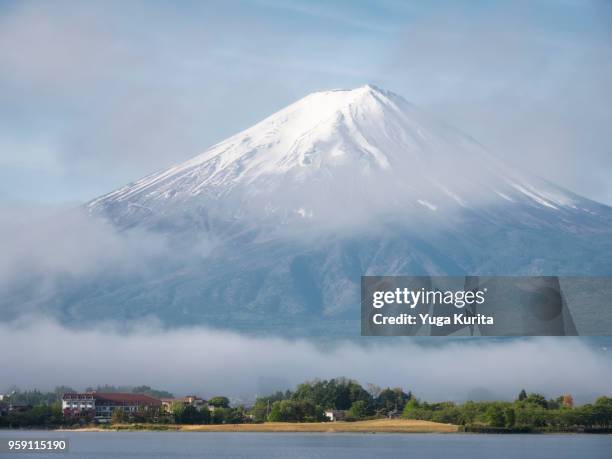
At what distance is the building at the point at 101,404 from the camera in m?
120

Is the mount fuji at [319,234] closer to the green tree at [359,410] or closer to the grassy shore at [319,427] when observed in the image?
the green tree at [359,410]

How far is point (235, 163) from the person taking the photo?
647 feet

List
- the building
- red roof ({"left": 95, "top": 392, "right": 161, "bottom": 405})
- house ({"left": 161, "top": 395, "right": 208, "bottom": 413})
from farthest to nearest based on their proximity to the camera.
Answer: red roof ({"left": 95, "top": 392, "right": 161, "bottom": 405}) < the building < house ({"left": 161, "top": 395, "right": 208, "bottom": 413})

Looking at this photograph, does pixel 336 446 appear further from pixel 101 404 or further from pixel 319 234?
pixel 319 234

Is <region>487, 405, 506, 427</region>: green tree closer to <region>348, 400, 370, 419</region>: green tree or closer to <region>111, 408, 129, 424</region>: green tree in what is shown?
<region>348, 400, 370, 419</region>: green tree

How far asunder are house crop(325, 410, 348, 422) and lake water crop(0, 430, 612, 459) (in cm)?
1298

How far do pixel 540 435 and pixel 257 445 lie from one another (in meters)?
25.5

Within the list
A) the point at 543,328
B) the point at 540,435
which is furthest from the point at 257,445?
the point at 543,328

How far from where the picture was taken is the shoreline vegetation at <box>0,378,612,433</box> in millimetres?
98938

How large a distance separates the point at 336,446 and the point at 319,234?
375 feet

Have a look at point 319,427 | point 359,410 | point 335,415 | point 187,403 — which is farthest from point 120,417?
point 359,410

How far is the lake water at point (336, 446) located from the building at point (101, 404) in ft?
75.0

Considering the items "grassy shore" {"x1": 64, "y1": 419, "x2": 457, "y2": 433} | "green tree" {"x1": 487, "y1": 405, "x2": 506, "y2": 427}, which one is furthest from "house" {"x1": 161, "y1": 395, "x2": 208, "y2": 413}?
"green tree" {"x1": 487, "y1": 405, "x2": 506, "y2": 427}

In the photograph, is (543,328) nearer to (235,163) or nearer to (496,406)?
(496,406)
